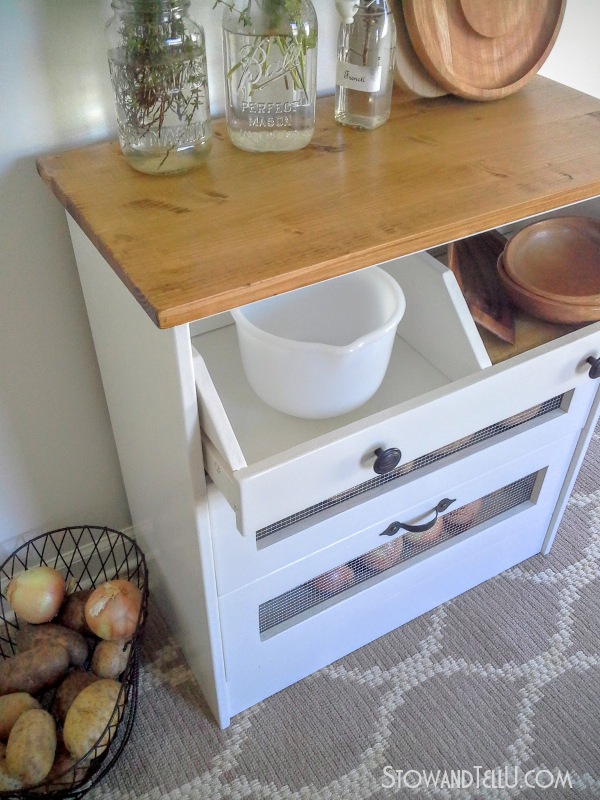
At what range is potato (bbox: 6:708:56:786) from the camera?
94cm

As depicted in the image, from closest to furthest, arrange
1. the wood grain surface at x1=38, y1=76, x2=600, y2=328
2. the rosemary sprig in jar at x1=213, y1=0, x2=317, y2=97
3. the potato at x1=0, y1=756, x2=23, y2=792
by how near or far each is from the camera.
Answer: the wood grain surface at x1=38, y1=76, x2=600, y2=328 → the rosemary sprig in jar at x1=213, y1=0, x2=317, y2=97 → the potato at x1=0, y1=756, x2=23, y2=792

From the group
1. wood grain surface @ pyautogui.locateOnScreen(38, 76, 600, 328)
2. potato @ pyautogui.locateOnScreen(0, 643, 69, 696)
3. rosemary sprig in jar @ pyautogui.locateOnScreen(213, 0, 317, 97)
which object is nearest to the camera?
wood grain surface @ pyautogui.locateOnScreen(38, 76, 600, 328)

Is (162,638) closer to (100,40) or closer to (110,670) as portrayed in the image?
(110,670)

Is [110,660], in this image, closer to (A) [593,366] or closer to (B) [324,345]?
(B) [324,345]

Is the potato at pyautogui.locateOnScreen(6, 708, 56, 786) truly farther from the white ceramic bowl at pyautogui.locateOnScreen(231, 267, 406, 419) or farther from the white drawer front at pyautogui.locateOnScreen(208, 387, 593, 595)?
the white ceramic bowl at pyautogui.locateOnScreen(231, 267, 406, 419)

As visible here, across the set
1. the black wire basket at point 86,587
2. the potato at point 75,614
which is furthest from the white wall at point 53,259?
the potato at point 75,614

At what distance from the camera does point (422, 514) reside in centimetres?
107

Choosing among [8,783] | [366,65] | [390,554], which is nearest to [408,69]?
[366,65]

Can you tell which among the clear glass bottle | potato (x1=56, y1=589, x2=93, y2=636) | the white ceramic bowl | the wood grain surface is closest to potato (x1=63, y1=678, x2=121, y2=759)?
potato (x1=56, y1=589, x2=93, y2=636)

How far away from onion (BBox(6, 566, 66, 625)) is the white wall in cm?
13

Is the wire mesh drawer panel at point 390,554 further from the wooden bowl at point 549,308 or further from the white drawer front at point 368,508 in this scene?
the wooden bowl at point 549,308

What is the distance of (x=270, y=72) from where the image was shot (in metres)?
0.86

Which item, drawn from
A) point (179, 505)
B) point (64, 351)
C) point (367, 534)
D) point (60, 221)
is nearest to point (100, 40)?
point (60, 221)

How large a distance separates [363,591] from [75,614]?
47 centimetres
